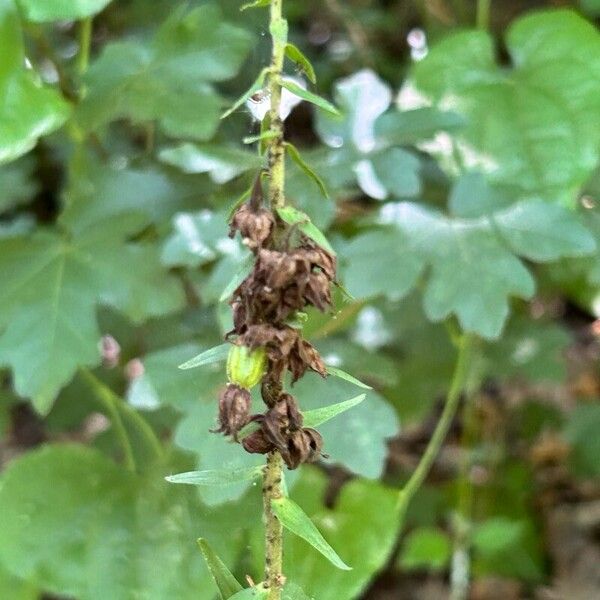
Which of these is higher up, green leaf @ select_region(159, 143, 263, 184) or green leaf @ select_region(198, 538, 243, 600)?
green leaf @ select_region(198, 538, 243, 600)

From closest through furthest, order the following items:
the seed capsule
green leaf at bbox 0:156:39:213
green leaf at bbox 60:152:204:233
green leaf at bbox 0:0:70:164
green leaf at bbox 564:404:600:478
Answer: the seed capsule < green leaf at bbox 0:0:70:164 < green leaf at bbox 60:152:204:233 < green leaf at bbox 0:156:39:213 < green leaf at bbox 564:404:600:478

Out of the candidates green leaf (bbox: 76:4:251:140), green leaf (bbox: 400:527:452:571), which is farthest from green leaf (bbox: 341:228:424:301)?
green leaf (bbox: 400:527:452:571)

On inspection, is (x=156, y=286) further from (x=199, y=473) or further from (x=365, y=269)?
(x=199, y=473)

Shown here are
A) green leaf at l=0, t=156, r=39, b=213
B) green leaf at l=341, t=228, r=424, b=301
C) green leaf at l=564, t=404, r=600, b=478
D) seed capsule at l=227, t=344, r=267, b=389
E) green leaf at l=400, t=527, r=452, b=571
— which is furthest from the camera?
green leaf at l=564, t=404, r=600, b=478

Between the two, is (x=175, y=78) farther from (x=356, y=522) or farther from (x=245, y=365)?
(x=245, y=365)

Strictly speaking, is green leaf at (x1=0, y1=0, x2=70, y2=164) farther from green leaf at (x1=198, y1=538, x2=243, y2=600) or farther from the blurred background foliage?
green leaf at (x1=198, y1=538, x2=243, y2=600)

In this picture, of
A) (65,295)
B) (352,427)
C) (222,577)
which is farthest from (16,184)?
(222,577)
